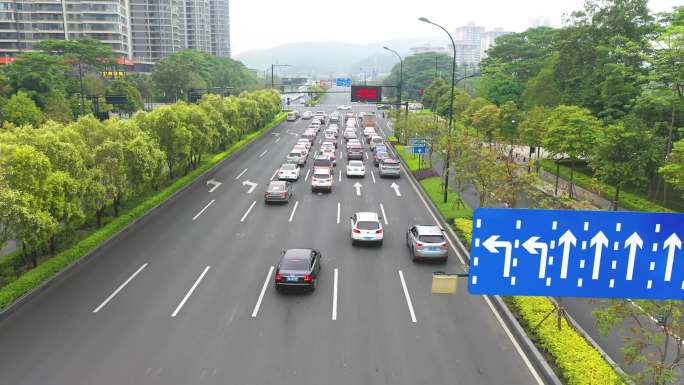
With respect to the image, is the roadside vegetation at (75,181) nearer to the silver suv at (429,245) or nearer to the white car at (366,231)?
the white car at (366,231)

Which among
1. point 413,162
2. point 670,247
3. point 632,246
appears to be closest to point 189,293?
point 632,246

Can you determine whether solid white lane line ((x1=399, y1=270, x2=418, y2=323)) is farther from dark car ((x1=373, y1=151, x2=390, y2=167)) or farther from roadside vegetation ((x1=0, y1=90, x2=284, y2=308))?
dark car ((x1=373, y1=151, x2=390, y2=167))

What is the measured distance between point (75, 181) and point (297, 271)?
10022 mm

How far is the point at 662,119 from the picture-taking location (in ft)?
123

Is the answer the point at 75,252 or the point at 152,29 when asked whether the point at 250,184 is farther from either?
the point at 152,29

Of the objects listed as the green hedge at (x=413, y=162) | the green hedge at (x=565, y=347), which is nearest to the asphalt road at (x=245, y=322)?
the green hedge at (x=565, y=347)

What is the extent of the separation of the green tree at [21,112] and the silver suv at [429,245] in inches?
1974

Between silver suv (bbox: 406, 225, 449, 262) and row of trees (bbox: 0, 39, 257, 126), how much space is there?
50.2 metres

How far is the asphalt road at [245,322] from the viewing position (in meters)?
13.6

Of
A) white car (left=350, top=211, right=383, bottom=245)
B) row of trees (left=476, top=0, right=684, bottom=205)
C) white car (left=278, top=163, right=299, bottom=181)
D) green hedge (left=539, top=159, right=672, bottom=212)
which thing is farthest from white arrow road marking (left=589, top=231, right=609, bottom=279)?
white car (left=278, top=163, right=299, bottom=181)

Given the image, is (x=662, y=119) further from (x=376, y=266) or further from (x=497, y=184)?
(x=376, y=266)

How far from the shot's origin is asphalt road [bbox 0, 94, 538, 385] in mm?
13602

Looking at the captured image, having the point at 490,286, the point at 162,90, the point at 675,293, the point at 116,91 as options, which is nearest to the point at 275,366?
the point at 490,286

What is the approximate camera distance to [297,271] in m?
18.5
